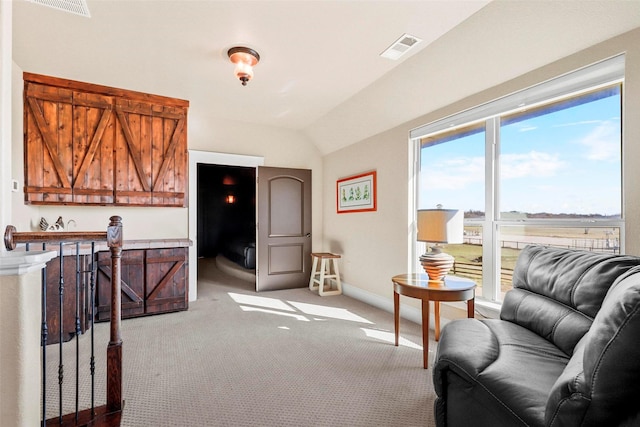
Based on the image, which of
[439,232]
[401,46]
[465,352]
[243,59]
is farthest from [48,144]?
[465,352]

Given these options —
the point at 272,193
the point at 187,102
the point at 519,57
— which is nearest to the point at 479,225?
the point at 519,57

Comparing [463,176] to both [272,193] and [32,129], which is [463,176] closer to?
[272,193]

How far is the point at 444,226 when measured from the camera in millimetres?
2477

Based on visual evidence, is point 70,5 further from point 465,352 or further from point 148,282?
point 465,352

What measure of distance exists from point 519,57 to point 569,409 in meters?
2.44

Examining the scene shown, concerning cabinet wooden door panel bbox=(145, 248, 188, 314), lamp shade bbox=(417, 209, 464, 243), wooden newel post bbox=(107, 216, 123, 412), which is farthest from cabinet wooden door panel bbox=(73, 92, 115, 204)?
lamp shade bbox=(417, 209, 464, 243)

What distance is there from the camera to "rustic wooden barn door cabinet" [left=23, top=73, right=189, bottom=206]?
3.38 meters

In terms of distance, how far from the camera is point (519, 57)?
7.74 feet

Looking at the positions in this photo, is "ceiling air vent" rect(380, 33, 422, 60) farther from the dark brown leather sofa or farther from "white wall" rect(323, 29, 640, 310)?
the dark brown leather sofa

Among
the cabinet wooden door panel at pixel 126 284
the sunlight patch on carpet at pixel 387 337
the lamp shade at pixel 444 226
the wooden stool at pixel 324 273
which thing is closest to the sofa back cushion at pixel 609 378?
the lamp shade at pixel 444 226

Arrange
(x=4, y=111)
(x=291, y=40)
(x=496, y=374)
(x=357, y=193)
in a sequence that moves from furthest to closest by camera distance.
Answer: (x=357, y=193) → (x=291, y=40) → (x=4, y=111) → (x=496, y=374)

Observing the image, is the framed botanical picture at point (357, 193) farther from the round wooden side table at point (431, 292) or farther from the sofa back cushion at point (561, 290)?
the sofa back cushion at point (561, 290)

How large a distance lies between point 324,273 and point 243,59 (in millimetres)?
3301

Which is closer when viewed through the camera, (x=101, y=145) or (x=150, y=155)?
(x=101, y=145)
